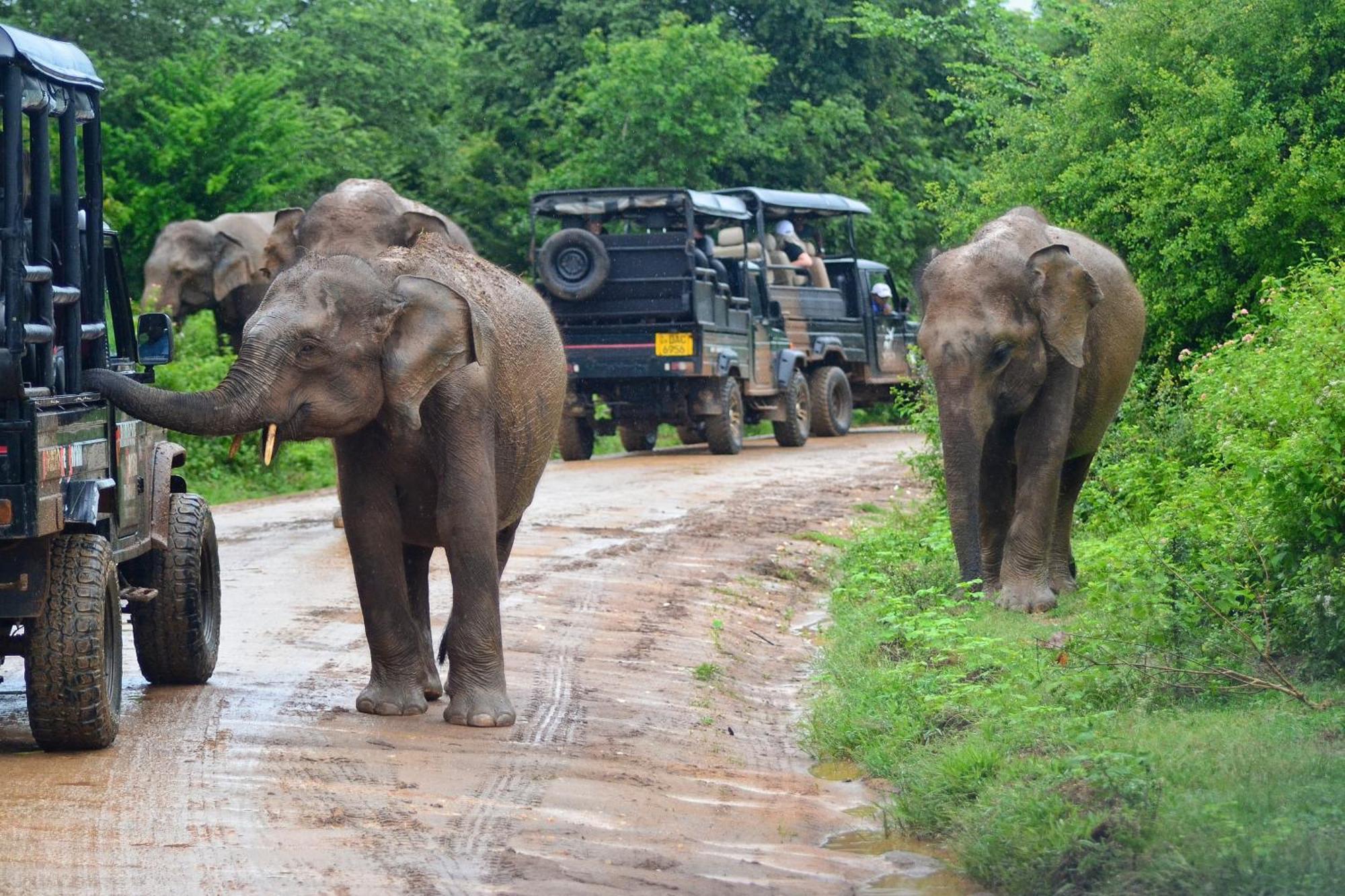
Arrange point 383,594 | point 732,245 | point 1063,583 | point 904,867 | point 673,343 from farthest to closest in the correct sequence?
point 732,245
point 673,343
point 1063,583
point 383,594
point 904,867

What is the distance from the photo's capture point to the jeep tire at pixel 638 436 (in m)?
25.2

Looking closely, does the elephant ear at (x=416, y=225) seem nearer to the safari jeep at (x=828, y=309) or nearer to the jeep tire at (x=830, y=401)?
the safari jeep at (x=828, y=309)

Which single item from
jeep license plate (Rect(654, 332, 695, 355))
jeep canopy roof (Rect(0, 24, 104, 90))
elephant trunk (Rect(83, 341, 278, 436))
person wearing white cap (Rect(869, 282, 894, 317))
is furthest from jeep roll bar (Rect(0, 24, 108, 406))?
person wearing white cap (Rect(869, 282, 894, 317))

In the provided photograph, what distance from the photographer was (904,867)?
644cm

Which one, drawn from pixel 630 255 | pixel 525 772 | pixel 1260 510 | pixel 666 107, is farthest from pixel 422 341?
pixel 666 107

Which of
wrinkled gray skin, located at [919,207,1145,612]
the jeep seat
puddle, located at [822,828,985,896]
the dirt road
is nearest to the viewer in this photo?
the dirt road

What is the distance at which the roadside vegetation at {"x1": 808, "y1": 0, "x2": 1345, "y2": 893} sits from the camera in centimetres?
596

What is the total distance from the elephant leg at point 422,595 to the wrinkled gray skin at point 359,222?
1.42 m

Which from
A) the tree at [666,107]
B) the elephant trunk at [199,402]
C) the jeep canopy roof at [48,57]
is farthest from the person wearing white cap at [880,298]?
the elephant trunk at [199,402]

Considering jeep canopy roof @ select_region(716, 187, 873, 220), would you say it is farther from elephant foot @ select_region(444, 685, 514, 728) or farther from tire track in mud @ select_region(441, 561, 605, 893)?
elephant foot @ select_region(444, 685, 514, 728)

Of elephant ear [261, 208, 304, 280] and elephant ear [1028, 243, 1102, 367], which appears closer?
elephant ear [261, 208, 304, 280]

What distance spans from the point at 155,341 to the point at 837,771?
3.71 metres

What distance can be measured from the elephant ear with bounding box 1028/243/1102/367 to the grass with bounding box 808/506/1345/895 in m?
1.43

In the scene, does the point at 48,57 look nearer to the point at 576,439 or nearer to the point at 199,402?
the point at 199,402
